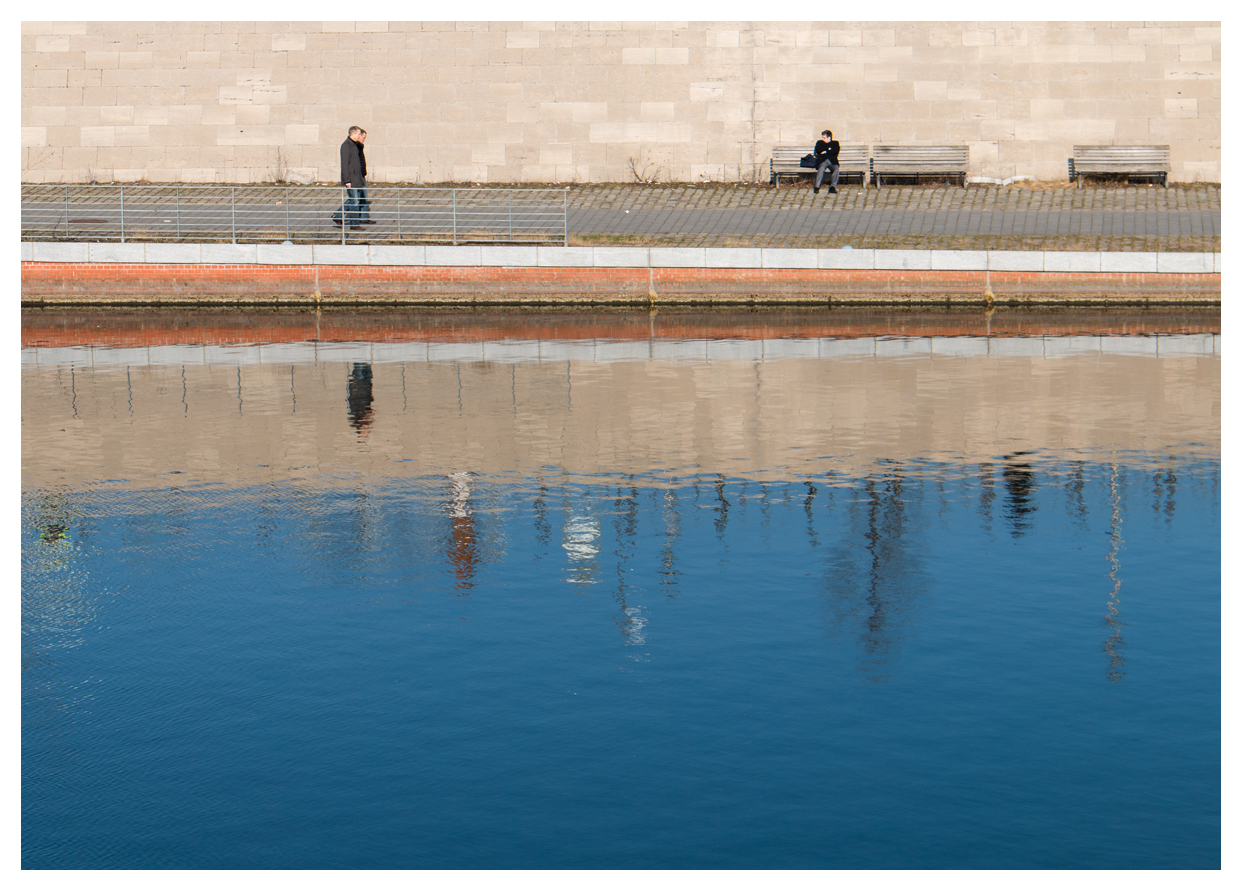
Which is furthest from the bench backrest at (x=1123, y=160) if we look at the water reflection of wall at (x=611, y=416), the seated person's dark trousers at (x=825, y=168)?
the water reflection of wall at (x=611, y=416)

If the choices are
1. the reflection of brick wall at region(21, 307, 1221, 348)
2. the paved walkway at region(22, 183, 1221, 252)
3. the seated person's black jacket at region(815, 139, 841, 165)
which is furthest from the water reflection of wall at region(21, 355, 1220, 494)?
the seated person's black jacket at region(815, 139, 841, 165)

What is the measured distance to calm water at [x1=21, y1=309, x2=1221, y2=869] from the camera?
5629mm

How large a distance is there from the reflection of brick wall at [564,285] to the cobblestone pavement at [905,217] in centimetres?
55

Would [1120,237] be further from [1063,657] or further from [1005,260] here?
[1063,657]

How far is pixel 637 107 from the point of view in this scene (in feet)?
102

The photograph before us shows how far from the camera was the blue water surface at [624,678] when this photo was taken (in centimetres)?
555

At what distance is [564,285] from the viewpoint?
2580 centimetres

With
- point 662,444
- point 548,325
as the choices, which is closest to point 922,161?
point 548,325

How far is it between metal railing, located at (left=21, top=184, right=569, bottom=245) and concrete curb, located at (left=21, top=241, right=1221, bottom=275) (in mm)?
537

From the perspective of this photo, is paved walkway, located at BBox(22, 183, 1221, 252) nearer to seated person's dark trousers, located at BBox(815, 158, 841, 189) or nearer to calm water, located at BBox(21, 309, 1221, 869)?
seated person's dark trousers, located at BBox(815, 158, 841, 189)

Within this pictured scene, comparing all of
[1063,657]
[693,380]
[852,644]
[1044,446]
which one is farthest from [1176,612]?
[693,380]

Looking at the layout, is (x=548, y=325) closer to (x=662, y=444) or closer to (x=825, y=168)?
(x=825, y=168)

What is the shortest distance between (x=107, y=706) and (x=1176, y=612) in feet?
18.1

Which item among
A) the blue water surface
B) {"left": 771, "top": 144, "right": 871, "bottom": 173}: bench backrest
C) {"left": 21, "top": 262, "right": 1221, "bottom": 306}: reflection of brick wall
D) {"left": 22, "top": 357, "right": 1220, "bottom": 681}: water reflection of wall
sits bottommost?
the blue water surface
